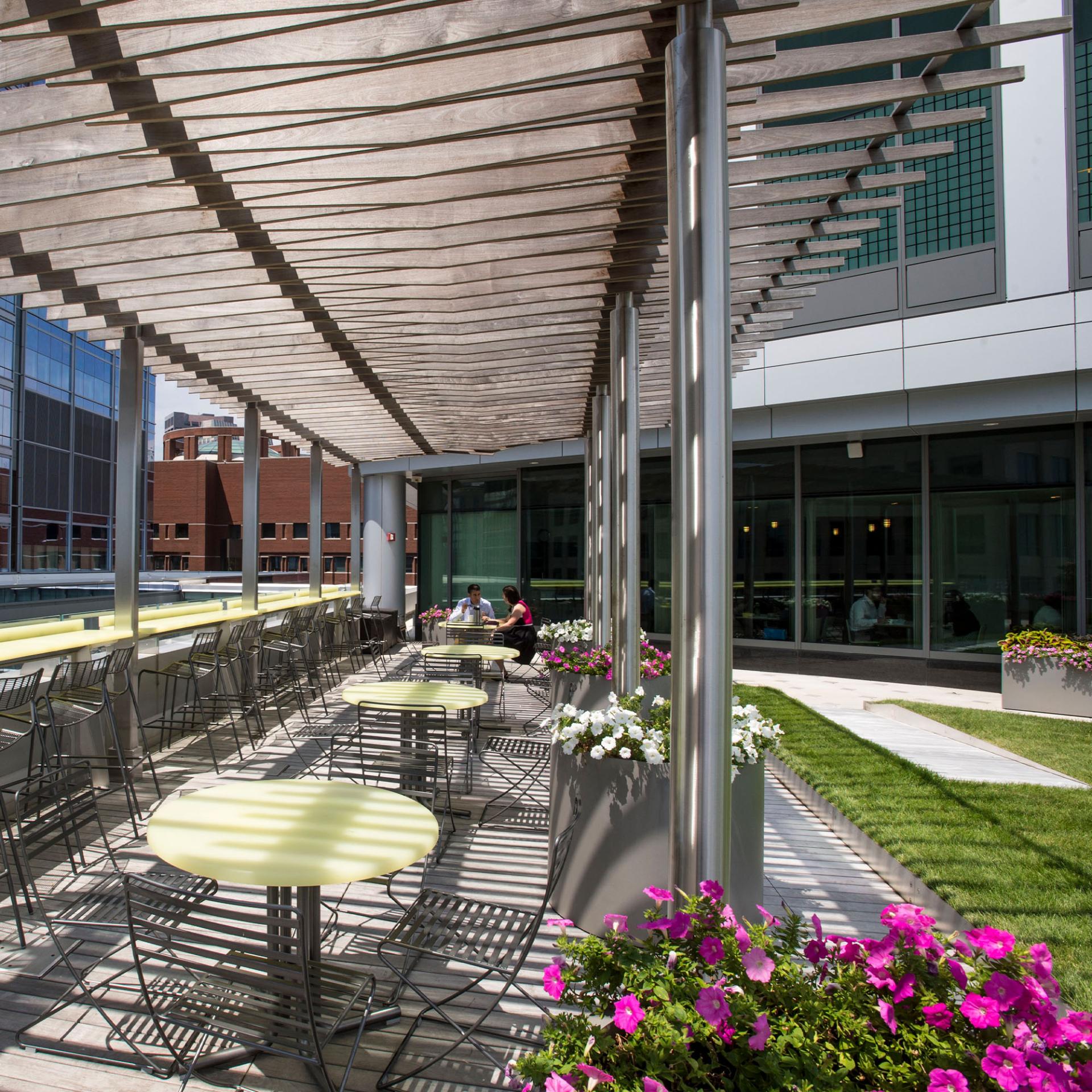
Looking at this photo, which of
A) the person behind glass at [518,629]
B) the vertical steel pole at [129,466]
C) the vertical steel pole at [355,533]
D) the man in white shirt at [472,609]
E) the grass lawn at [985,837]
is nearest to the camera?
the grass lawn at [985,837]

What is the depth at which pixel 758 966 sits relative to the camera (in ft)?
4.89

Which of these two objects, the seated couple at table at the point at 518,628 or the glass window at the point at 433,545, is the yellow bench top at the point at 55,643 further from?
the glass window at the point at 433,545

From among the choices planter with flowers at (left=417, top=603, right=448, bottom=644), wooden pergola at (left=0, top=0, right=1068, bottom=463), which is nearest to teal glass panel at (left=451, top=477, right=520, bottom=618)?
planter with flowers at (left=417, top=603, right=448, bottom=644)

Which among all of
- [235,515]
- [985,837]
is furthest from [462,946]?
[235,515]

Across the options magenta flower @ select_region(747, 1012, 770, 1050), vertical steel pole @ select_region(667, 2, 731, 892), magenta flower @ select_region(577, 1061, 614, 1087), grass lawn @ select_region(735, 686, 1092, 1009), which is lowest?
grass lawn @ select_region(735, 686, 1092, 1009)

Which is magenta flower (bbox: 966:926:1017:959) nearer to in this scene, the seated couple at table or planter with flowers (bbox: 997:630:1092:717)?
the seated couple at table

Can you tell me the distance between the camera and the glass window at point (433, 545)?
1773 centimetres

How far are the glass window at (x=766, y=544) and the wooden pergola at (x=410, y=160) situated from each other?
25.4 ft

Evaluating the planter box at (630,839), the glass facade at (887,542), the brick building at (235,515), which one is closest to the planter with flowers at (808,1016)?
the planter box at (630,839)

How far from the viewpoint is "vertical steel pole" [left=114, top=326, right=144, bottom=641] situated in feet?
20.8

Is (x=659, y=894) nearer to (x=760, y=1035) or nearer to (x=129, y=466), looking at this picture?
(x=760, y=1035)

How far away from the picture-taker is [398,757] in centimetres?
410

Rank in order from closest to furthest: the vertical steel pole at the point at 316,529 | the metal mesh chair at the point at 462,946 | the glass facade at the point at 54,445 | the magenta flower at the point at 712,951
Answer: the magenta flower at the point at 712,951 < the metal mesh chair at the point at 462,946 < the vertical steel pole at the point at 316,529 < the glass facade at the point at 54,445

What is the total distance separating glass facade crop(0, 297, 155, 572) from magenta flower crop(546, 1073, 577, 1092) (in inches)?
960
